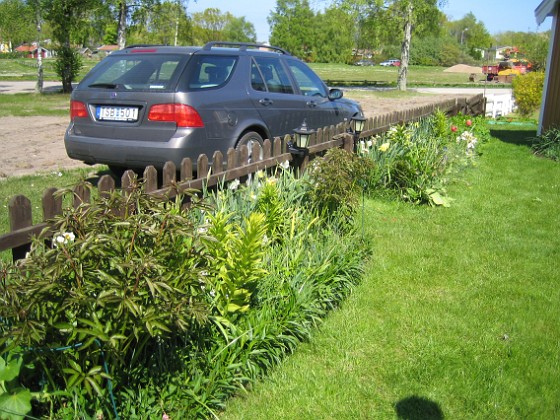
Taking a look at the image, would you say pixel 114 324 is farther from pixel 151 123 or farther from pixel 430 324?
pixel 151 123

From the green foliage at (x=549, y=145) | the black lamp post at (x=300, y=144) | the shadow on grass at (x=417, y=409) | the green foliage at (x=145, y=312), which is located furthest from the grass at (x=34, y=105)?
the shadow on grass at (x=417, y=409)

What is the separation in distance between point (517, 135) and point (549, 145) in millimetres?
3177

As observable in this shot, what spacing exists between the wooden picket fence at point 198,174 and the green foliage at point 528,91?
33.2ft

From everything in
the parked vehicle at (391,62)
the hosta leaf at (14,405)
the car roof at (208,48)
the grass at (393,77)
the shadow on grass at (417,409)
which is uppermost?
the parked vehicle at (391,62)

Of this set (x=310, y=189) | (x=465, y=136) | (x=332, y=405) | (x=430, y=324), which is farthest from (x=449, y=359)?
(x=465, y=136)

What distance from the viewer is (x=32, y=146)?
10125 millimetres

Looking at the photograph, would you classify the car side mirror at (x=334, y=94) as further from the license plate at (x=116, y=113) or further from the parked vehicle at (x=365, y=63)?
the parked vehicle at (x=365, y=63)

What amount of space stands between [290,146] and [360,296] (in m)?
2.15

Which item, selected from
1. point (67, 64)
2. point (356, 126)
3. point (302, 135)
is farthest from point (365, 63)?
point (302, 135)

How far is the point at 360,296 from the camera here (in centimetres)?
410

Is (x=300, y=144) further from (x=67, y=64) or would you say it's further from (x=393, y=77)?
(x=393, y=77)

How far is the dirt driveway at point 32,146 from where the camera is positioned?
26.8 ft

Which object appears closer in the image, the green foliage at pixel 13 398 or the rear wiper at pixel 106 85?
the green foliage at pixel 13 398

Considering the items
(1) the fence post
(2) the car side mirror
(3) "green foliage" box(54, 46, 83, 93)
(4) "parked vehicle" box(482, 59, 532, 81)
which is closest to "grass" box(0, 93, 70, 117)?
(3) "green foliage" box(54, 46, 83, 93)
